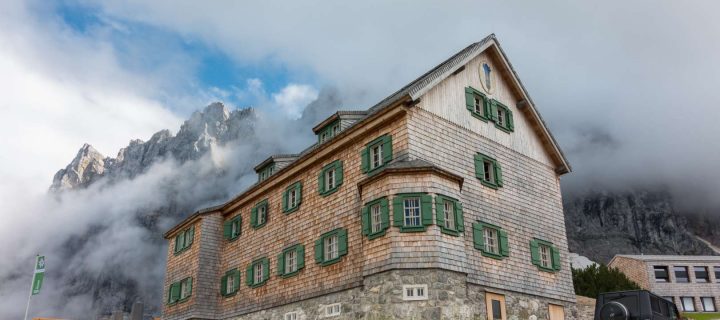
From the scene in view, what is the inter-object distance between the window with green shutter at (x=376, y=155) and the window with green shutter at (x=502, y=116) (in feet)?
19.0

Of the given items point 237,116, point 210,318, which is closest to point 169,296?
point 210,318

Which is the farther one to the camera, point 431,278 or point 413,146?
point 413,146

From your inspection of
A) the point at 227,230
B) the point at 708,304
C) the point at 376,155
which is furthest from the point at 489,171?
the point at 708,304

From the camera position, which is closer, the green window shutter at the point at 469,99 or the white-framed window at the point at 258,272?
the green window shutter at the point at 469,99

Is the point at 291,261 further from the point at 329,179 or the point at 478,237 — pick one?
the point at 478,237

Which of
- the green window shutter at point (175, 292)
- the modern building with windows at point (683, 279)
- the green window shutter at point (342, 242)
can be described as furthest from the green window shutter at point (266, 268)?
the modern building with windows at point (683, 279)

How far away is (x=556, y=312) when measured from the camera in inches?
963

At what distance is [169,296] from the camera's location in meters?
34.6

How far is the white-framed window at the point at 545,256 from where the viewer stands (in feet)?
81.9

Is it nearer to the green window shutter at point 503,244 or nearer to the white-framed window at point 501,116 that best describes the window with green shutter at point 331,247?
the green window shutter at point 503,244

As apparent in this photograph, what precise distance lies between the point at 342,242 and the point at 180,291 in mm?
14767

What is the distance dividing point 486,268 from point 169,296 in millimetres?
20839

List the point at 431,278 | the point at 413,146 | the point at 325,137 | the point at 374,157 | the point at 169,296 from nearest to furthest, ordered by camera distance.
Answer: the point at 431,278
the point at 413,146
the point at 374,157
the point at 325,137
the point at 169,296

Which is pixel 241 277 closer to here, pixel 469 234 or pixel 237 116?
pixel 469 234
